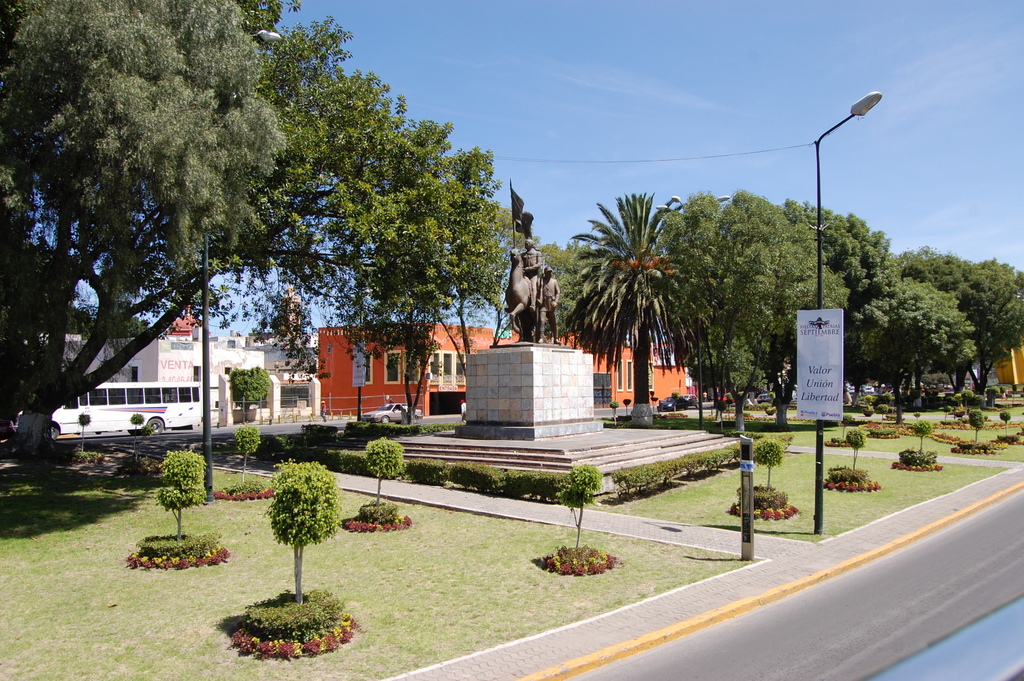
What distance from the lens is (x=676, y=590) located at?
29.7ft

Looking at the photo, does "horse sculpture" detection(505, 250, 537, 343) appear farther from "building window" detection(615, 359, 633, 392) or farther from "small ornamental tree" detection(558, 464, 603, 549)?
"building window" detection(615, 359, 633, 392)

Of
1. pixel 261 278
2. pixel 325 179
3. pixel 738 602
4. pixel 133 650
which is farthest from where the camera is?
pixel 261 278

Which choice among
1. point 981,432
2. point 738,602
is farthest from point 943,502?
point 981,432

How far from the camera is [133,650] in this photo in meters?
7.02

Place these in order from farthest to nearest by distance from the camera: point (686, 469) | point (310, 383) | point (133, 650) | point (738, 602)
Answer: point (310, 383) → point (686, 469) → point (738, 602) → point (133, 650)

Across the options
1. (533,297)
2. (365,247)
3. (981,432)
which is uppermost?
(365,247)

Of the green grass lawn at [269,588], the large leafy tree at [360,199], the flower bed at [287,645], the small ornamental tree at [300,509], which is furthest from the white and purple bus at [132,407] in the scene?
the flower bed at [287,645]

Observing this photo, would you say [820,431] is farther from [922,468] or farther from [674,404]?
[674,404]

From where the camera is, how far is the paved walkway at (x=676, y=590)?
6.84 meters

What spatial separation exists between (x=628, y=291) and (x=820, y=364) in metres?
21.0

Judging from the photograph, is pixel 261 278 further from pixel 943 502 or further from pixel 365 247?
pixel 943 502

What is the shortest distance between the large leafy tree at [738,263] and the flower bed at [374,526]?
66.2ft

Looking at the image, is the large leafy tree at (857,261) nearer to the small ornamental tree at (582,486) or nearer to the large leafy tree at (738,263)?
the large leafy tree at (738,263)

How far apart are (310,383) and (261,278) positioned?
3213 centimetres
